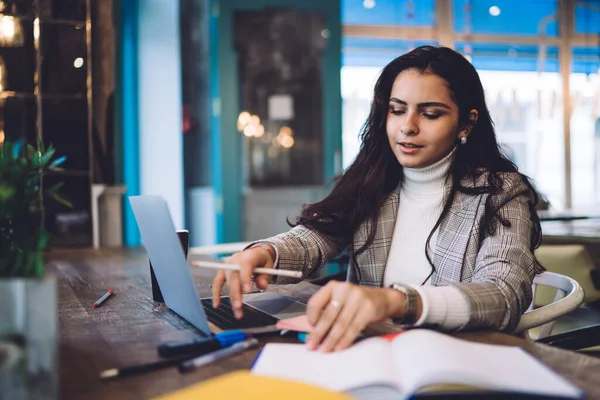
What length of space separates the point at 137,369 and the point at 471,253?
870 mm

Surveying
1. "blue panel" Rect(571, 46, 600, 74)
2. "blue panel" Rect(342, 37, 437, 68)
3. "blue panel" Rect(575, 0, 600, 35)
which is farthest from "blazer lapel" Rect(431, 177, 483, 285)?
"blue panel" Rect(575, 0, 600, 35)

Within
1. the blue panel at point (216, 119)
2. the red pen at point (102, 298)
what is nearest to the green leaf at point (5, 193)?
the red pen at point (102, 298)

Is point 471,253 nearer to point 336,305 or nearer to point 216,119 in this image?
point 336,305

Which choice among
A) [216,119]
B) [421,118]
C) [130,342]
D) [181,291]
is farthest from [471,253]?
[216,119]

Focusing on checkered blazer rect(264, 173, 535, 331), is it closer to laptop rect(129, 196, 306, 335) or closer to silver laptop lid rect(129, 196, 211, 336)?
laptop rect(129, 196, 306, 335)

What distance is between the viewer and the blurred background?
311 centimetres

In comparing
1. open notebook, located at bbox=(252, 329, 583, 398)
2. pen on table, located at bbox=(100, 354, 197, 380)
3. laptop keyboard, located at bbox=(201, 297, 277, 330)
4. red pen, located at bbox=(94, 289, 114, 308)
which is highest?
open notebook, located at bbox=(252, 329, 583, 398)

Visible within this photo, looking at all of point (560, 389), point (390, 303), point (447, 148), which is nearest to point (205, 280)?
point (447, 148)

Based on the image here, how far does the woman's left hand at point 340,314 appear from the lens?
0.90 meters

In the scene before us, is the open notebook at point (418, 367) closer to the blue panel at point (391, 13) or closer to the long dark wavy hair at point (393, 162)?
the long dark wavy hair at point (393, 162)

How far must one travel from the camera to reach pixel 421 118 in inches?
60.2

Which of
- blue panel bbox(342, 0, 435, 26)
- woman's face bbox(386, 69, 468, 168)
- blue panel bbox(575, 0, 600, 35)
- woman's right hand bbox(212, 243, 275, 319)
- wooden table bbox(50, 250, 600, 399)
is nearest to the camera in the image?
wooden table bbox(50, 250, 600, 399)

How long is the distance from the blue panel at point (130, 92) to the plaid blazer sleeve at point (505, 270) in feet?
8.95

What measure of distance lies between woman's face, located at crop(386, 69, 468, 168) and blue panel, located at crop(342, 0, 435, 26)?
15.9 feet
